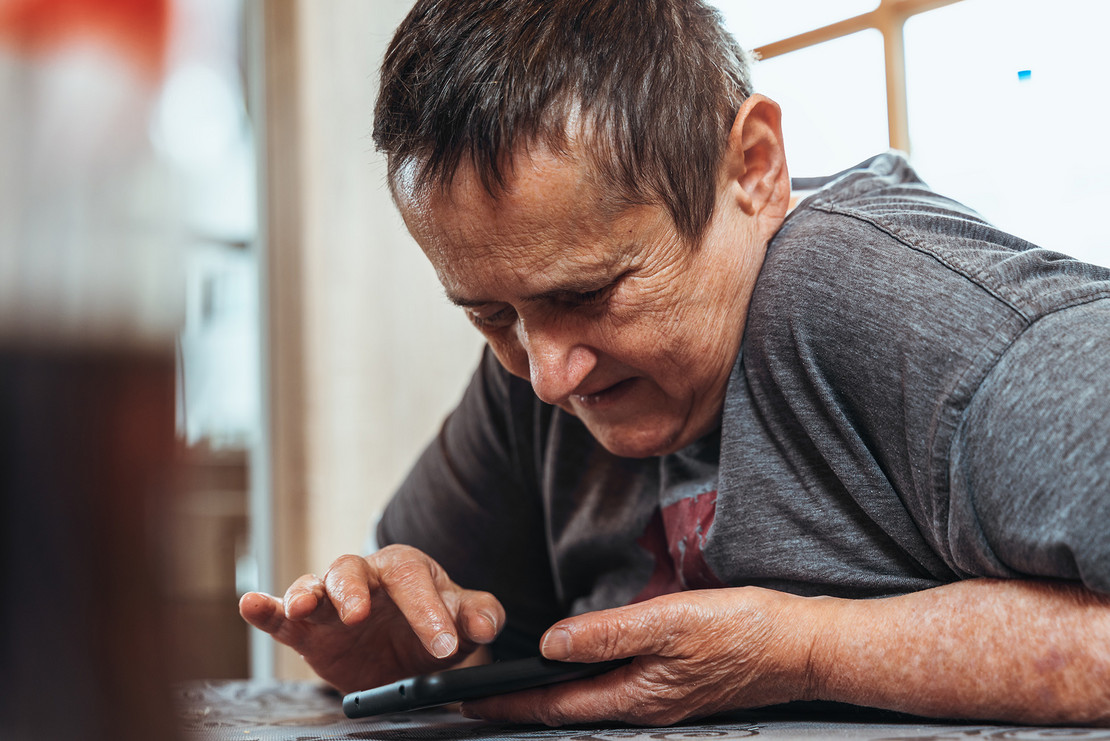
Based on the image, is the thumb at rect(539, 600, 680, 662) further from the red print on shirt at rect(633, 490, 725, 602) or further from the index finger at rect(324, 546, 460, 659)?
the red print on shirt at rect(633, 490, 725, 602)

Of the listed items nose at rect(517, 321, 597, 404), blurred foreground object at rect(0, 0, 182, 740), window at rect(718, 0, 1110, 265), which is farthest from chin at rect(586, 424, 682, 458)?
blurred foreground object at rect(0, 0, 182, 740)

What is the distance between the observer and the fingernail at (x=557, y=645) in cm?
70

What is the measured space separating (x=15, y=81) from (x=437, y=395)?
215 cm

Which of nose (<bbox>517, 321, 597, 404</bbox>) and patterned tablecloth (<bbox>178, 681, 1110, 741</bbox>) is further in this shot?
nose (<bbox>517, 321, 597, 404</bbox>)

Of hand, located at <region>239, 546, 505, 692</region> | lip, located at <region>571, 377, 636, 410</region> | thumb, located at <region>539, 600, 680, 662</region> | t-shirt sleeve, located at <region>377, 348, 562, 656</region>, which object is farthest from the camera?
t-shirt sleeve, located at <region>377, 348, 562, 656</region>

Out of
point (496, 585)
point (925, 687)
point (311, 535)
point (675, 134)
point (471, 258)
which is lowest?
point (311, 535)

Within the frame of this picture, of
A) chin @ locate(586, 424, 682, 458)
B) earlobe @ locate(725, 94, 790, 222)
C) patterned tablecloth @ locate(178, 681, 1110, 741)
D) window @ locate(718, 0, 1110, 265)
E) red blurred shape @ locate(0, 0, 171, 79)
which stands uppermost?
window @ locate(718, 0, 1110, 265)

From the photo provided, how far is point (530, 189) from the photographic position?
766 mm

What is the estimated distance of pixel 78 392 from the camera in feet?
0.98

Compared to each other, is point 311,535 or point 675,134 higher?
point 675,134

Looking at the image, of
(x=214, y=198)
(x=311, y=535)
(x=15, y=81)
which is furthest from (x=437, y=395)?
(x=15, y=81)

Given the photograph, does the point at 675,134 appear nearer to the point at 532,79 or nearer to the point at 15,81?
the point at 532,79

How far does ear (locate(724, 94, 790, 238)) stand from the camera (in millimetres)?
867

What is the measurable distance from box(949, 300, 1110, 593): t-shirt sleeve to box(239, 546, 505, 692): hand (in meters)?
0.43
